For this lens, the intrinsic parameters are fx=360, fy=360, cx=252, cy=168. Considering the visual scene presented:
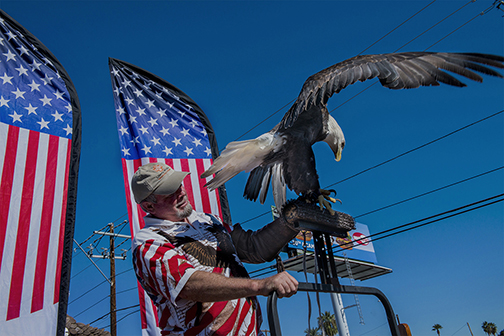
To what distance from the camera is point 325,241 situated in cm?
198

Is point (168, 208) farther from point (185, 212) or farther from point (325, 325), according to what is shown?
point (325, 325)

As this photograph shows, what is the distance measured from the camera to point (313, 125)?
2797mm

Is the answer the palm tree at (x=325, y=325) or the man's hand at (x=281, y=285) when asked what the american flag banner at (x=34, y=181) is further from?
the man's hand at (x=281, y=285)

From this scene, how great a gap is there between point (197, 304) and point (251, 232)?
587 mm

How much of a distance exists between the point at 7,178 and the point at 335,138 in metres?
3.05

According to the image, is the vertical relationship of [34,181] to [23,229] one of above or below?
above

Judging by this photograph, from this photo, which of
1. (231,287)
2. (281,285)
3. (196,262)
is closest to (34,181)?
(196,262)

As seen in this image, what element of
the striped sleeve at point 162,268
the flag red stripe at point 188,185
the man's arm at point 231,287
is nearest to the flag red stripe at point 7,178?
the flag red stripe at point 188,185

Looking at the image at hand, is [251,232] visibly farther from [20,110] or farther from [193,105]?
[193,105]

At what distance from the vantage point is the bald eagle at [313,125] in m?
2.09

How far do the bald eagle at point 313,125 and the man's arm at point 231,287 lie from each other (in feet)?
2.52

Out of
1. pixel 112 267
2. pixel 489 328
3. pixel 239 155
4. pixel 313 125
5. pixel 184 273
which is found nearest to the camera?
pixel 184 273

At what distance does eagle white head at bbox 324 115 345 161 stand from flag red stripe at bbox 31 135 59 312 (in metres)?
2.74

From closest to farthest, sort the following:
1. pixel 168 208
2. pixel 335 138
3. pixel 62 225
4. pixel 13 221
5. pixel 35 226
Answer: pixel 168 208 < pixel 335 138 < pixel 13 221 < pixel 35 226 < pixel 62 225
